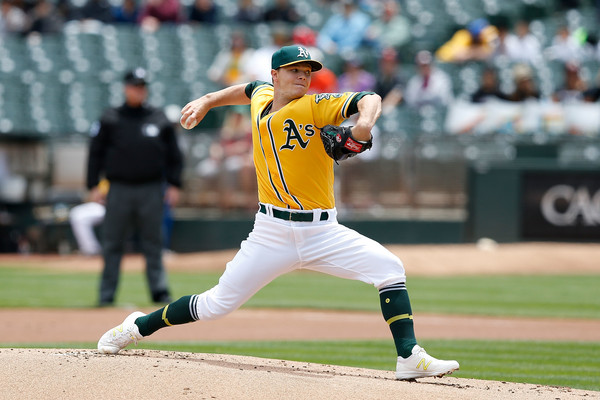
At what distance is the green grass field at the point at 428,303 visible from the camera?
7199 millimetres

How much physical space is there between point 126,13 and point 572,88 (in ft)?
29.1

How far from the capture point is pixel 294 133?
5.52 meters

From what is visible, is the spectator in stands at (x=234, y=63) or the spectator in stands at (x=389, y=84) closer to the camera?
the spectator in stands at (x=389, y=84)

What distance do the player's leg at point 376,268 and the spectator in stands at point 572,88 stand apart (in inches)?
461

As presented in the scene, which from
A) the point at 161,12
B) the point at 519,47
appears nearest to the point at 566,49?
the point at 519,47

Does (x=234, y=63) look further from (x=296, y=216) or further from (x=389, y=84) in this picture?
(x=296, y=216)

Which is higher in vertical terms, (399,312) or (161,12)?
(161,12)

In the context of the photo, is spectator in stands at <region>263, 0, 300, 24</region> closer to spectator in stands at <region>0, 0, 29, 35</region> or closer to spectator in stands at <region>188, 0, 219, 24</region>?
spectator in stands at <region>188, 0, 219, 24</region>

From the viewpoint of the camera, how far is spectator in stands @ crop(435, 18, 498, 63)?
18.0 meters

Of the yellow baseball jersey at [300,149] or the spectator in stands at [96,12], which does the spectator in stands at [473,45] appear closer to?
the spectator in stands at [96,12]

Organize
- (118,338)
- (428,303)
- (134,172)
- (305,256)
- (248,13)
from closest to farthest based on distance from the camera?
1. (305,256)
2. (118,338)
3. (134,172)
4. (428,303)
5. (248,13)

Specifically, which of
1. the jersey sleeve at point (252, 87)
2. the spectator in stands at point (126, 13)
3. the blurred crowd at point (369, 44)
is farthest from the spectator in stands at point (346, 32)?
the jersey sleeve at point (252, 87)

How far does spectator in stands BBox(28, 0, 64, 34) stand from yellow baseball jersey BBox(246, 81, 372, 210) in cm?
1498

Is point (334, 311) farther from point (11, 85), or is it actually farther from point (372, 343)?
point (11, 85)
